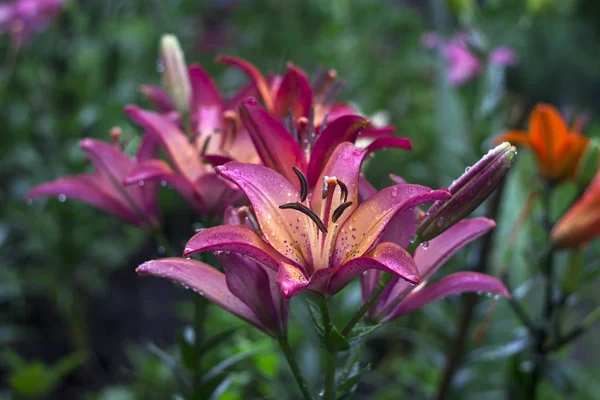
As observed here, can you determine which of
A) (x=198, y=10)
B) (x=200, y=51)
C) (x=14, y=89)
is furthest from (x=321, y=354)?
(x=198, y=10)

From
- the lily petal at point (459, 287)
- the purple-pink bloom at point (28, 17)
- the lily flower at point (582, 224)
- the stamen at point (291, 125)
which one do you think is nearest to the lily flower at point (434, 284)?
the lily petal at point (459, 287)

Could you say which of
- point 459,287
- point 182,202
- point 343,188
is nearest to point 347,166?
point 343,188

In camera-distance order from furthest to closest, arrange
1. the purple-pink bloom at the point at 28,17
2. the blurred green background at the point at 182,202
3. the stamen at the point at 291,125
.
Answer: the purple-pink bloom at the point at 28,17 < the blurred green background at the point at 182,202 < the stamen at the point at 291,125

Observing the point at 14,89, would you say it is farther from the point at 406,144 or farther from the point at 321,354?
the point at 406,144

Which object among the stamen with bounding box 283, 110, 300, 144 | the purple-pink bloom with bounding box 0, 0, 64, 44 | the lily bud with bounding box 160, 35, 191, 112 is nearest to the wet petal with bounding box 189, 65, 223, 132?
the lily bud with bounding box 160, 35, 191, 112

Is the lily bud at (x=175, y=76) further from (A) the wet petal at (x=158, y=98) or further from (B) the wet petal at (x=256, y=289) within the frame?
(B) the wet petal at (x=256, y=289)

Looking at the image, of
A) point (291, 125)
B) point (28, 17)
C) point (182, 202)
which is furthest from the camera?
point (182, 202)

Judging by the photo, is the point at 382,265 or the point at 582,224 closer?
the point at 382,265

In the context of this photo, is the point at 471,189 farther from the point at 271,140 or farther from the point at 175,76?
the point at 175,76
